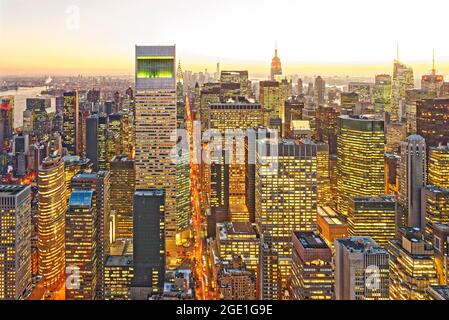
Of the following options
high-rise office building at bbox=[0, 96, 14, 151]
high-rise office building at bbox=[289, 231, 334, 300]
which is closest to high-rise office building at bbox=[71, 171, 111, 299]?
high-rise office building at bbox=[0, 96, 14, 151]

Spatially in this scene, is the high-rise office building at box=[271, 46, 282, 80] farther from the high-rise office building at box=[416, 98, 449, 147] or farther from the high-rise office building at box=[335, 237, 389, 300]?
the high-rise office building at box=[416, 98, 449, 147]

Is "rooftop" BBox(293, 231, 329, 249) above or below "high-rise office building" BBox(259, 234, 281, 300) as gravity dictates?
above

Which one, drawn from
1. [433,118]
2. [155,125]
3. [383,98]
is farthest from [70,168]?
[433,118]

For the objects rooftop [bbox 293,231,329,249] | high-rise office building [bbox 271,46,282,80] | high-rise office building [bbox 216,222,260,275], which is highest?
high-rise office building [bbox 271,46,282,80]

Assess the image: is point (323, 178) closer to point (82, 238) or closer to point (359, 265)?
point (359, 265)

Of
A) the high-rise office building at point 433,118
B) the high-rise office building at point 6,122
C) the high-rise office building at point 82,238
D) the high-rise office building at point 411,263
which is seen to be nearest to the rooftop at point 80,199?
the high-rise office building at point 82,238
